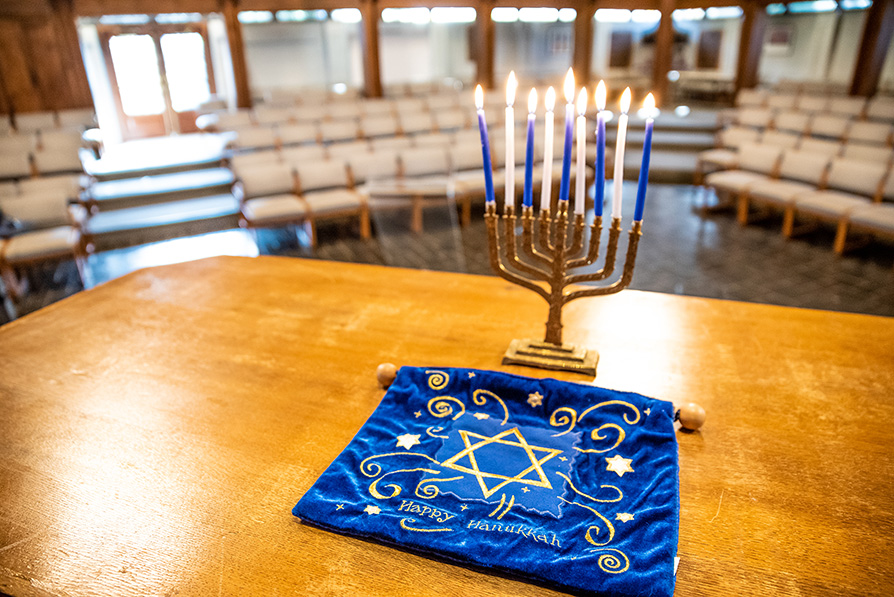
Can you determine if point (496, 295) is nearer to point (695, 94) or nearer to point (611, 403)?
point (611, 403)

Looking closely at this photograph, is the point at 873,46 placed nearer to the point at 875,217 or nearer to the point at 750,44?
the point at 750,44

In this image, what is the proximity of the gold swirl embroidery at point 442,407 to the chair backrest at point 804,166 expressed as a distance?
5453 mm

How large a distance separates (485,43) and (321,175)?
16.4 ft

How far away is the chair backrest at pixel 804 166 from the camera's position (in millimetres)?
5363

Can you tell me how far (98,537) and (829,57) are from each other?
1363cm

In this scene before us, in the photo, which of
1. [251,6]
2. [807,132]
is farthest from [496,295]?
[251,6]

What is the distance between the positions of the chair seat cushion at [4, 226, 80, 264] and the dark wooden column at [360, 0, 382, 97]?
5.55 m

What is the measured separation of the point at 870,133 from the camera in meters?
6.34

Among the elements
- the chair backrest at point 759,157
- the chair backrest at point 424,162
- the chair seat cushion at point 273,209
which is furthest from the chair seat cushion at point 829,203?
the chair seat cushion at point 273,209

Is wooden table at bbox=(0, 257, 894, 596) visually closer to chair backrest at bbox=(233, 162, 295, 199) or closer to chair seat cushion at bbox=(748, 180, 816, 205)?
chair backrest at bbox=(233, 162, 295, 199)

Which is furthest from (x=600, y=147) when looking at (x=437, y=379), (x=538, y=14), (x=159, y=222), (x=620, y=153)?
(x=538, y=14)

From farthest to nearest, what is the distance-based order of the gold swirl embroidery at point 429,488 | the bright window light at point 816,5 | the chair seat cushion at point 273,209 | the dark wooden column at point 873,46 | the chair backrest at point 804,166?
the bright window light at point 816,5 < the dark wooden column at point 873,46 < the chair backrest at point 804,166 < the chair seat cushion at point 273,209 < the gold swirl embroidery at point 429,488

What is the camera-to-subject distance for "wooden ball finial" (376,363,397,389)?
145cm

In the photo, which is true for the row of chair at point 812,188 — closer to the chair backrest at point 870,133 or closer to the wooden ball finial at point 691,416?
the chair backrest at point 870,133
